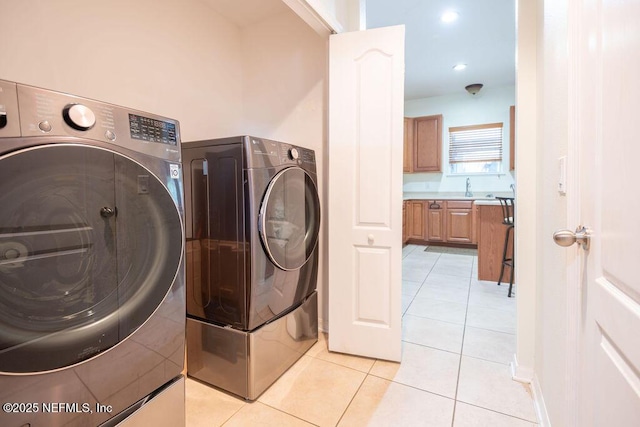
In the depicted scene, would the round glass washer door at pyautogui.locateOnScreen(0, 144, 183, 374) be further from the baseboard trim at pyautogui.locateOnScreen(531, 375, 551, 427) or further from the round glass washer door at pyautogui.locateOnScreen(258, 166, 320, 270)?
the baseboard trim at pyautogui.locateOnScreen(531, 375, 551, 427)

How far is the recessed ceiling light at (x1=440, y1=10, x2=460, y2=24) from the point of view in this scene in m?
2.95

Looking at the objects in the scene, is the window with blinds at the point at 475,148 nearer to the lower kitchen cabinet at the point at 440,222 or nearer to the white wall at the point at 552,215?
the lower kitchen cabinet at the point at 440,222

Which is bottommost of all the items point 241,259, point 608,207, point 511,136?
point 241,259

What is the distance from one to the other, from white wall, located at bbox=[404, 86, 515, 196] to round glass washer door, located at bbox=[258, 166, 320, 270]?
4534 mm

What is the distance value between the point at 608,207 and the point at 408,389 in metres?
1.35

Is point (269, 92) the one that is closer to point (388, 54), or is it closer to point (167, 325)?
point (388, 54)

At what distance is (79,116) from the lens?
831 millimetres

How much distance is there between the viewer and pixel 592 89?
2.56 feet

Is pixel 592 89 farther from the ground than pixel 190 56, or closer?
closer

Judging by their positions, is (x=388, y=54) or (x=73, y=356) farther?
(x=388, y=54)

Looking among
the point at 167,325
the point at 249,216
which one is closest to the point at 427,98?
the point at 249,216

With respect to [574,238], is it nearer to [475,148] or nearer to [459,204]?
[459,204]

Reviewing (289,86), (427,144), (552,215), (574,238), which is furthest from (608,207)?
(427,144)

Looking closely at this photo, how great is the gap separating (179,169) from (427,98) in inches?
225
